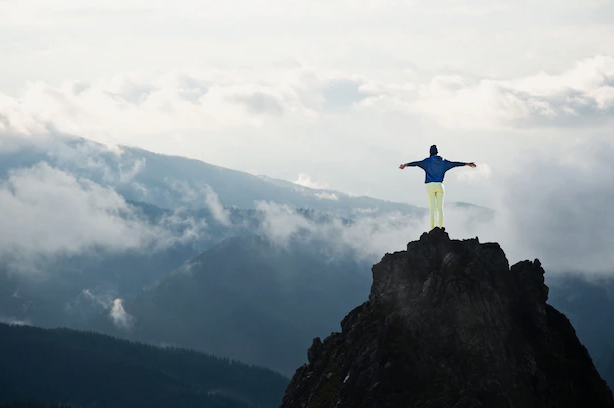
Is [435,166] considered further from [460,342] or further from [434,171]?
[460,342]

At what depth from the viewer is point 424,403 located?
89688 mm

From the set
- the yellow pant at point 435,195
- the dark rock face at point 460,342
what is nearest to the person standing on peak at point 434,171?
the yellow pant at point 435,195

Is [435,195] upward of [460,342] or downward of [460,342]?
upward

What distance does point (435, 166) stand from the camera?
94.8 m

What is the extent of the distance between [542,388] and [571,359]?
6.53 metres

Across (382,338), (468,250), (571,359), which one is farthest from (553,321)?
(382,338)

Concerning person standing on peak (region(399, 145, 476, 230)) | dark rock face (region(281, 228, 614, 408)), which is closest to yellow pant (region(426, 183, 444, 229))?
person standing on peak (region(399, 145, 476, 230))

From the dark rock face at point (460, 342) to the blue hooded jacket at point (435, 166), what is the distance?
815 cm

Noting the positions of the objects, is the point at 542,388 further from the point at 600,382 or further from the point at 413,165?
the point at 413,165

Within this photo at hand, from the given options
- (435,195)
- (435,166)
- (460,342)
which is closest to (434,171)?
(435,166)

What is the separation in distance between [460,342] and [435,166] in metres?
16.7

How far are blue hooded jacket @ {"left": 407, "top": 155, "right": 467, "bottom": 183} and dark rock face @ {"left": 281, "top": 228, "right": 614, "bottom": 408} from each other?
815 centimetres

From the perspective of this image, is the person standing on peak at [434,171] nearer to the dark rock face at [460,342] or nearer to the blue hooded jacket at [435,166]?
the blue hooded jacket at [435,166]

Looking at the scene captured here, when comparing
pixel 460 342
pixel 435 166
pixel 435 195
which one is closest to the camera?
pixel 460 342
